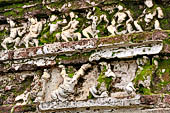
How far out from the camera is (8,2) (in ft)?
25.5

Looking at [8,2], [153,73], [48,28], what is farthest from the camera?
[8,2]

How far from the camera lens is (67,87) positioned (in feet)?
19.7

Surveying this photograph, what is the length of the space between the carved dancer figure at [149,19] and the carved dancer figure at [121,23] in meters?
0.16

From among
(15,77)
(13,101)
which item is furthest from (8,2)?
(13,101)

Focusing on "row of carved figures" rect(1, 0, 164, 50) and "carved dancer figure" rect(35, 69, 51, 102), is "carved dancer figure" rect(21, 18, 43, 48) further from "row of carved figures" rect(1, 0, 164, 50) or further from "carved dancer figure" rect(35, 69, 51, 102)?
"carved dancer figure" rect(35, 69, 51, 102)

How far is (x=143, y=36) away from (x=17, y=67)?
110 inches

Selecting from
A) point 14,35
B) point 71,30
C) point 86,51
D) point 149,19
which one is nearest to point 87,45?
point 86,51

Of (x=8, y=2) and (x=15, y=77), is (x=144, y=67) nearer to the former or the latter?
(x=15, y=77)

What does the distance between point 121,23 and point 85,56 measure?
3.30 ft

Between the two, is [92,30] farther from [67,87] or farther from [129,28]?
[67,87]

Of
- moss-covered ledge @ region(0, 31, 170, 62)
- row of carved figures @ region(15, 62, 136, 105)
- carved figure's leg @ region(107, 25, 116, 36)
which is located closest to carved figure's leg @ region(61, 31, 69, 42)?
moss-covered ledge @ region(0, 31, 170, 62)

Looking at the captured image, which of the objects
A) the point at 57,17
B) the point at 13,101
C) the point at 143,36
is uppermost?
the point at 57,17

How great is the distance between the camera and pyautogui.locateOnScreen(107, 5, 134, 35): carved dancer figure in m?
6.32

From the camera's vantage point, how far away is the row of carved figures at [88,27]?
6.30 metres
